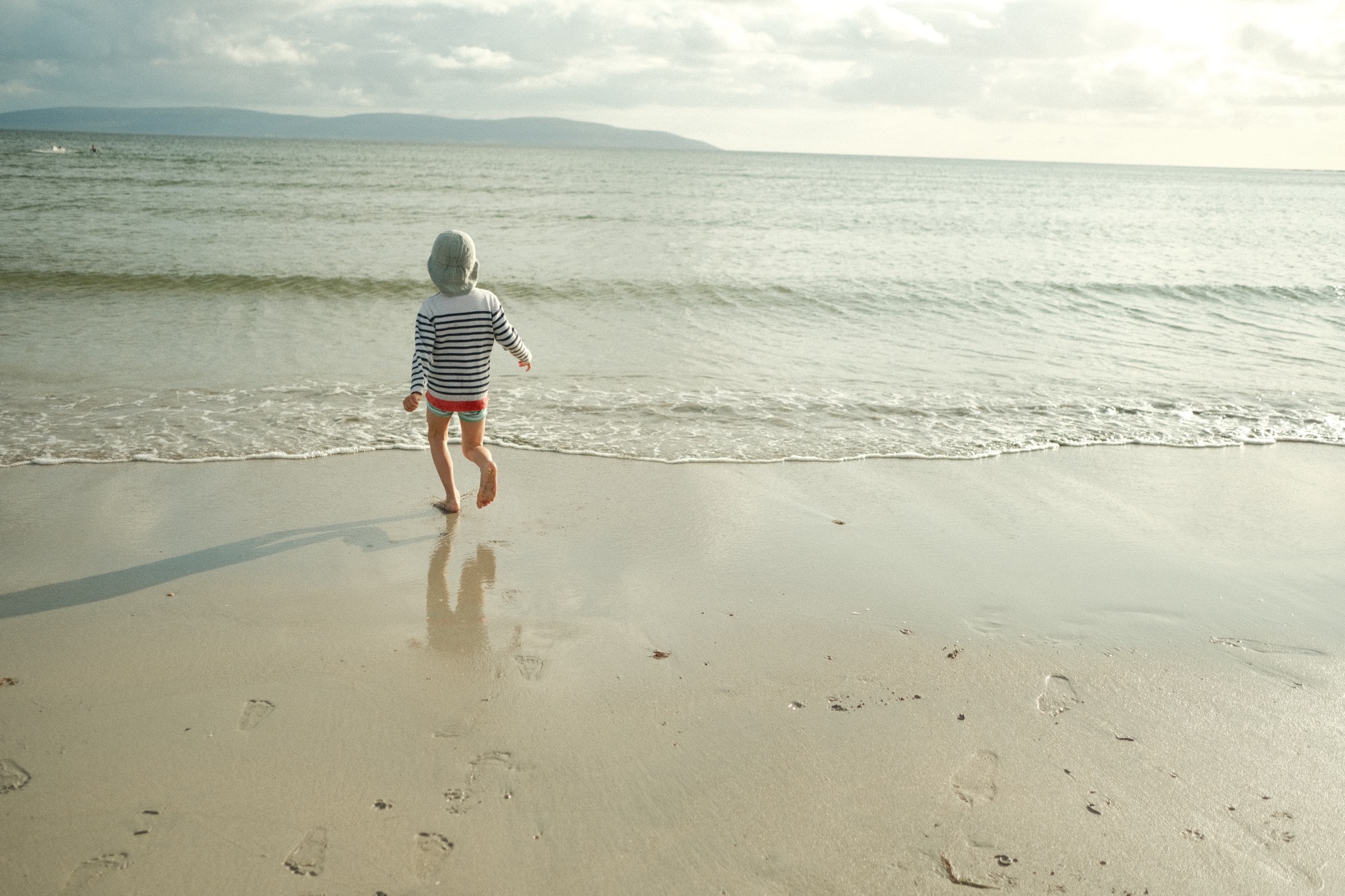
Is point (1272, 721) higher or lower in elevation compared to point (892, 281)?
lower

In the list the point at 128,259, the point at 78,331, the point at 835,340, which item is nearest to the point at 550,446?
the point at 835,340

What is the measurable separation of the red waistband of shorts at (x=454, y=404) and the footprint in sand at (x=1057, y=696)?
10.8 feet

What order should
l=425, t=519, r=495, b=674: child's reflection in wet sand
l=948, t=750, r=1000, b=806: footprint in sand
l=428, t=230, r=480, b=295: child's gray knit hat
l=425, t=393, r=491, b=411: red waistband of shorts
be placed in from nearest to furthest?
l=948, t=750, r=1000, b=806: footprint in sand < l=425, t=519, r=495, b=674: child's reflection in wet sand < l=428, t=230, r=480, b=295: child's gray knit hat < l=425, t=393, r=491, b=411: red waistband of shorts

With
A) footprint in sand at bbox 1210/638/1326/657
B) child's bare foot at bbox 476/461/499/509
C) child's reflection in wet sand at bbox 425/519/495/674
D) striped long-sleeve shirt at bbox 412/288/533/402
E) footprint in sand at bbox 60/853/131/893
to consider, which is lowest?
footprint in sand at bbox 60/853/131/893

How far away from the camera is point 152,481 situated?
5582mm

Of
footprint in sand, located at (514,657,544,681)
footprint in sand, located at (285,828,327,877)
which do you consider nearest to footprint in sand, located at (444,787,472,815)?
footprint in sand, located at (285,828,327,877)

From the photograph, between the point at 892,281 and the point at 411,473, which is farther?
the point at 892,281

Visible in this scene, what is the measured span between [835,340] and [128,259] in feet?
41.5

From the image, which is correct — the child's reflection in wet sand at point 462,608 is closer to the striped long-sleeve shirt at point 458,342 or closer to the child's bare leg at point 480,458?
the child's bare leg at point 480,458

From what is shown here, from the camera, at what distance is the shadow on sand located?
3924mm

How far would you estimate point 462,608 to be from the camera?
4027mm

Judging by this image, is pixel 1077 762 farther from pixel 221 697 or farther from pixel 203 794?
pixel 221 697

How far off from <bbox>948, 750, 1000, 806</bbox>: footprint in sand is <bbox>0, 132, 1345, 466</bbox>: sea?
11.9ft

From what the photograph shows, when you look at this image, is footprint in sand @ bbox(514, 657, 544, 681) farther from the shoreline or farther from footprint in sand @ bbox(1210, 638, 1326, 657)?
footprint in sand @ bbox(1210, 638, 1326, 657)
